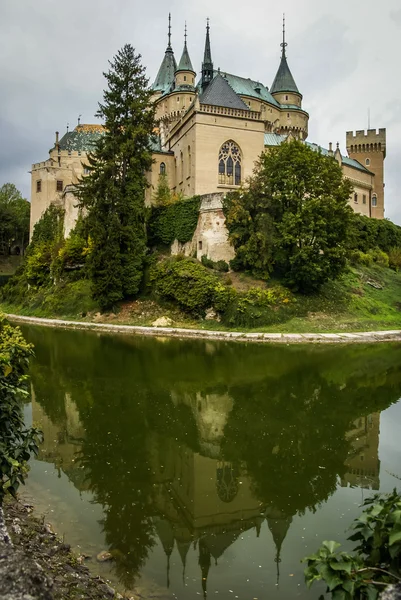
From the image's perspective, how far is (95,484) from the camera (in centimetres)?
786

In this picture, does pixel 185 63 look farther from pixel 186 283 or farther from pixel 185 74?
pixel 186 283

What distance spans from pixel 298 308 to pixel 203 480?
21984 mm

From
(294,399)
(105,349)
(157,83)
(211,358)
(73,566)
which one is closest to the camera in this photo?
(73,566)

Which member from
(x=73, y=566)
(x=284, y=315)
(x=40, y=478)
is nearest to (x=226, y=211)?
(x=284, y=315)

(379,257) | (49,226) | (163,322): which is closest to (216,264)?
(163,322)

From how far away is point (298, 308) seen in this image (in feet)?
95.6

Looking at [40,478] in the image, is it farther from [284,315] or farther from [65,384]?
[284,315]

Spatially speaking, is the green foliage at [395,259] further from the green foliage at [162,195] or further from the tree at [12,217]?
the tree at [12,217]

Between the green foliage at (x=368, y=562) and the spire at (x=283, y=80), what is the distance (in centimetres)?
6121

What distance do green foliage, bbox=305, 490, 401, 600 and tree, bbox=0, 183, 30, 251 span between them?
6202 centimetres

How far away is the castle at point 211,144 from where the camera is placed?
37.5m

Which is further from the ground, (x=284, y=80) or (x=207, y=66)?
(x=284, y=80)

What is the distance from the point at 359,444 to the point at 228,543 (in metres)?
4.83

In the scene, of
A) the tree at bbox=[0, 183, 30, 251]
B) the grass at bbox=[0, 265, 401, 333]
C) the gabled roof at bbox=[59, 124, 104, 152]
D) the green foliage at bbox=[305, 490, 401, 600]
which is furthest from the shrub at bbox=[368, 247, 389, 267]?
the tree at bbox=[0, 183, 30, 251]
